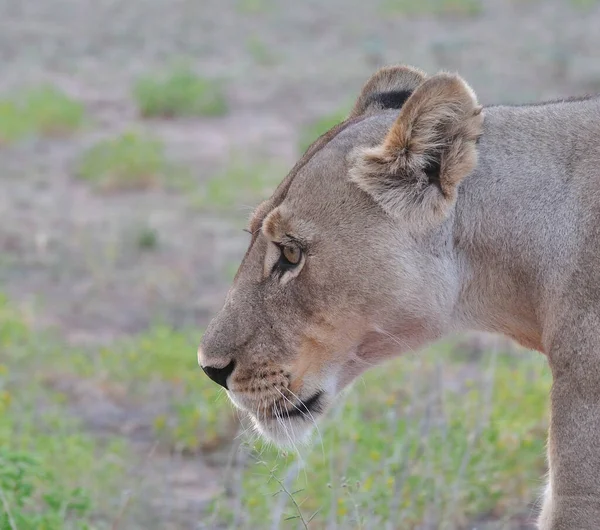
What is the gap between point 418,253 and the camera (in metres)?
2.98

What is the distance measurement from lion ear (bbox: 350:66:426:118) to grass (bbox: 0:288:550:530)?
0.83 metres

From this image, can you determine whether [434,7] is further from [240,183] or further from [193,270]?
[193,270]

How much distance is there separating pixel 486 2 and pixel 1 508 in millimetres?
14164

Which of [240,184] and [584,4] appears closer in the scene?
[240,184]

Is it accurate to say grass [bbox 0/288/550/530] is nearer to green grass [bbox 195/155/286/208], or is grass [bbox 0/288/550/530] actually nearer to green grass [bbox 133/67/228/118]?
green grass [bbox 195/155/286/208]

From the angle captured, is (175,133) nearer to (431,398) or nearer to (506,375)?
(506,375)

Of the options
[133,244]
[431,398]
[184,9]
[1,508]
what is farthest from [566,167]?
[184,9]

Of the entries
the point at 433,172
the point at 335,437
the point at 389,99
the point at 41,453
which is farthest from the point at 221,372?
the point at 41,453

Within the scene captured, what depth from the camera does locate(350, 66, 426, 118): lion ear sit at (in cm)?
338

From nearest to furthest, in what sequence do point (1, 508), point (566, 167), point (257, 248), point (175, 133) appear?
1. point (566, 167)
2. point (257, 248)
3. point (1, 508)
4. point (175, 133)

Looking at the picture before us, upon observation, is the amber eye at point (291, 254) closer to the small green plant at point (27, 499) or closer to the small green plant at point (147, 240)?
the small green plant at point (27, 499)

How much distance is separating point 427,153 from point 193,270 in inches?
173

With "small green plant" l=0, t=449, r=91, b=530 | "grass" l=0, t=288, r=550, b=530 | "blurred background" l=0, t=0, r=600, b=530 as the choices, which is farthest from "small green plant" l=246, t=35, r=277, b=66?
"small green plant" l=0, t=449, r=91, b=530

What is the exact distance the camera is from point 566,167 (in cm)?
291
